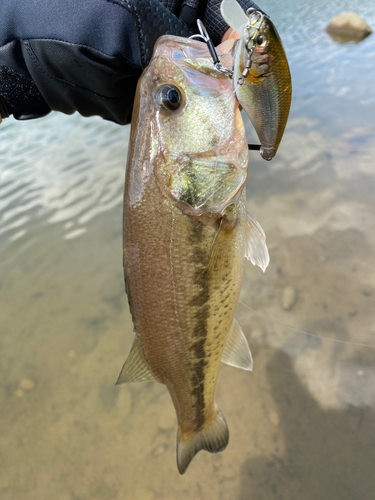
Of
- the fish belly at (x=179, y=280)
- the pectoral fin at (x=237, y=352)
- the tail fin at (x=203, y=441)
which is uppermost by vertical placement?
the fish belly at (x=179, y=280)

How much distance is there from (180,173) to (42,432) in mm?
2746

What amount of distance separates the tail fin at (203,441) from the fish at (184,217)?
331mm

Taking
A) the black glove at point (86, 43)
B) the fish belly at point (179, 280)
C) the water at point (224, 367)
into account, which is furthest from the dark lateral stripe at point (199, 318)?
the water at point (224, 367)

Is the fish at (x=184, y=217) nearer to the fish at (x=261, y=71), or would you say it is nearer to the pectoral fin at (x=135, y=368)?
the pectoral fin at (x=135, y=368)

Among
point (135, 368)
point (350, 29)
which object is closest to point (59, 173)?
point (135, 368)

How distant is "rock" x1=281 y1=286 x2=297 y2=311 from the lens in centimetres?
321

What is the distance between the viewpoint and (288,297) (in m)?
3.28

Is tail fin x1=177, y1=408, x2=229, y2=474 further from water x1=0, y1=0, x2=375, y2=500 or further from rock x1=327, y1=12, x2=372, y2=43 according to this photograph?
rock x1=327, y1=12, x2=372, y2=43

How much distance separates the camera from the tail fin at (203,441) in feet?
5.65

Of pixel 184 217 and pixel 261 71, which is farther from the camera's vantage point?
pixel 184 217

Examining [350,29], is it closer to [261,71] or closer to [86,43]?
[86,43]

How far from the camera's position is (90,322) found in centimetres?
362

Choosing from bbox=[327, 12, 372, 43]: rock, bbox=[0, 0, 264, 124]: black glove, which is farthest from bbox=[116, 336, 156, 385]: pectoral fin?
bbox=[327, 12, 372, 43]: rock

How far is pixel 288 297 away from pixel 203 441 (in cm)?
183
